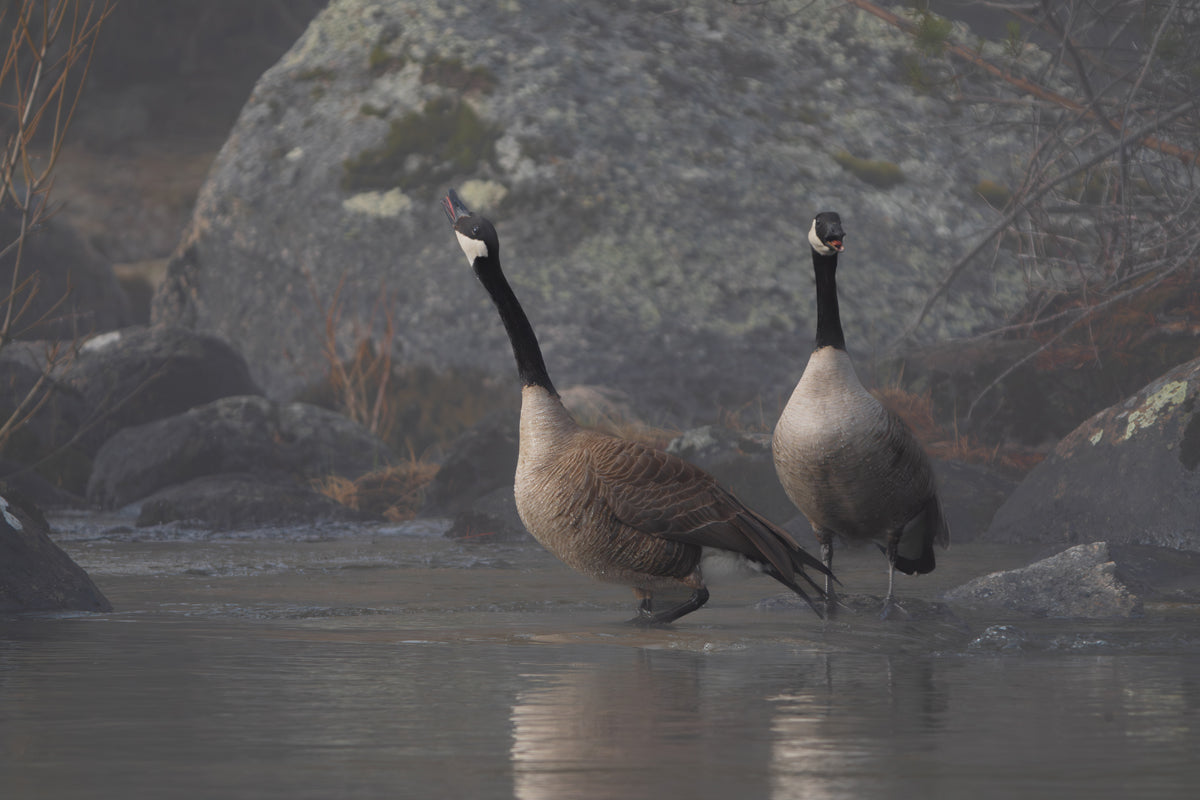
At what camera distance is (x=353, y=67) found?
58.9ft

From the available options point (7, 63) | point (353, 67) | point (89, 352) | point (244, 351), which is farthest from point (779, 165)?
point (7, 63)

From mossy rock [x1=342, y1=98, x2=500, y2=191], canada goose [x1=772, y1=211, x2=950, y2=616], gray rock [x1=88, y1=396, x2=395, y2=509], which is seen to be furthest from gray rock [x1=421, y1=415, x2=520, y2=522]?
canada goose [x1=772, y1=211, x2=950, y2=616]

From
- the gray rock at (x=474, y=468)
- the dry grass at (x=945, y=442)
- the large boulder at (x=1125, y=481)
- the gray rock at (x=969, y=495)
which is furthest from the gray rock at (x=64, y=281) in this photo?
the large boulder at (x=1125, y=481)

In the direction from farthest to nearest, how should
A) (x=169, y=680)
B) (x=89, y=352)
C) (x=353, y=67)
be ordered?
(x=353, y=67)
(x=89, y=352)
(x=169, y=680)

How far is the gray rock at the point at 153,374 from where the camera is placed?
15.5m

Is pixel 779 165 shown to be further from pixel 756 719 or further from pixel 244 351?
pixel 756 719

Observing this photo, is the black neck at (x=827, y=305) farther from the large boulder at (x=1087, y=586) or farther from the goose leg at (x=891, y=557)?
the large boulder at (x=1087, y=586)

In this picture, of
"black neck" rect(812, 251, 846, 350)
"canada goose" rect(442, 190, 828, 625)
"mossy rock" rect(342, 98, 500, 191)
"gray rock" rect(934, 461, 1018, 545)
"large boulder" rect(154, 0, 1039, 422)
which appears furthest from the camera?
"mossy rock" rect(342, 98, 500, 191)

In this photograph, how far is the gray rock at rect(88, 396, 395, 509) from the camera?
1425 centimetres

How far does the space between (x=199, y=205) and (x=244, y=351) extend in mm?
1958

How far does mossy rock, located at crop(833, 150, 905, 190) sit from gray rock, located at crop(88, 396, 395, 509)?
5.90 m

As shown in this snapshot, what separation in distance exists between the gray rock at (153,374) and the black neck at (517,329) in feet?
26.9

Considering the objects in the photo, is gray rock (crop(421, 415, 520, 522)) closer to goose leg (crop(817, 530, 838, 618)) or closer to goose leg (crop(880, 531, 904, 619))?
goose leg (crop(817, 530, 838, 618))

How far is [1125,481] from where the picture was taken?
10617 mm
